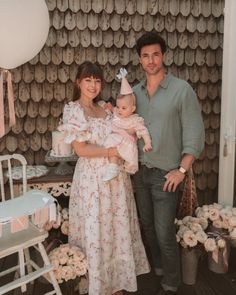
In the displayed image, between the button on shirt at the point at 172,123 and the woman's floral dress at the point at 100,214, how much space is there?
0.87 feet

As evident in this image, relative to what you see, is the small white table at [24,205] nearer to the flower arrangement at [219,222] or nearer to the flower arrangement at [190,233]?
the flower arrangement at [190,233]

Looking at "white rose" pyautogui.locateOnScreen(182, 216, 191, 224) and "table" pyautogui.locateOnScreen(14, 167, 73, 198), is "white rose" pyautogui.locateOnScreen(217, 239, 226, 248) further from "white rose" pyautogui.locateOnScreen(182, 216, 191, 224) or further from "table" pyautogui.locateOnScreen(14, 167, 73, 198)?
"table" pyautogui.locateOnScreen(14, 167, 73, 198)

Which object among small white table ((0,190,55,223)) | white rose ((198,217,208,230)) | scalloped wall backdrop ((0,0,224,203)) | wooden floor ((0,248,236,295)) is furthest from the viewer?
scalloped wall backdrop ((0,0,224,203))

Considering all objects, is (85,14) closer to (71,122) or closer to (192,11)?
(192,11)

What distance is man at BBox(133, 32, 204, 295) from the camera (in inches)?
88.8

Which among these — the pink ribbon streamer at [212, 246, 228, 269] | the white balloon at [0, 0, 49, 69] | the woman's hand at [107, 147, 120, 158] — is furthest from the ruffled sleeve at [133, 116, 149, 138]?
the pink ribbon streamer at [212, 246, 228, 269]

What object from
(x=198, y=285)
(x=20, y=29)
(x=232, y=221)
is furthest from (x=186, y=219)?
(x=20, y=29)

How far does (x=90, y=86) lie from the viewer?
2314mm

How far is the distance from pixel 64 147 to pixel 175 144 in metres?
1.02

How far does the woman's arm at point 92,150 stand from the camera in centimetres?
227

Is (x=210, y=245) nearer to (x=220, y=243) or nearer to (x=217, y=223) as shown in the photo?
(x=220, y=243)

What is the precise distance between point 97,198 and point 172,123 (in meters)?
0.65

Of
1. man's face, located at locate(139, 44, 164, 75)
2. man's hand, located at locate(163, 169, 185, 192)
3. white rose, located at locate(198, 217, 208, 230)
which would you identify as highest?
man's face, located at locate(139, 44, 164, 75)

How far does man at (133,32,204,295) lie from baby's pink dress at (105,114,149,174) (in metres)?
0.07
